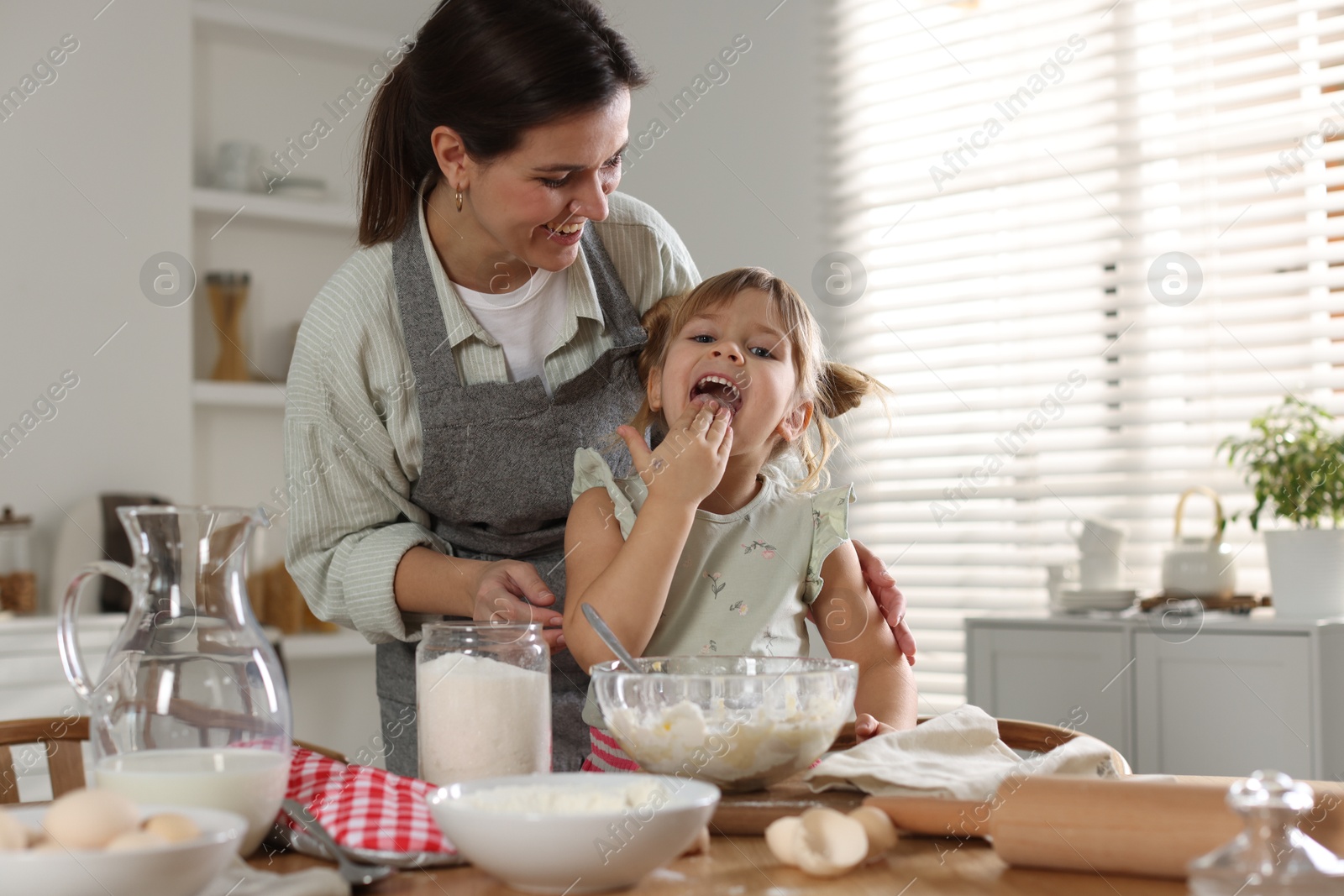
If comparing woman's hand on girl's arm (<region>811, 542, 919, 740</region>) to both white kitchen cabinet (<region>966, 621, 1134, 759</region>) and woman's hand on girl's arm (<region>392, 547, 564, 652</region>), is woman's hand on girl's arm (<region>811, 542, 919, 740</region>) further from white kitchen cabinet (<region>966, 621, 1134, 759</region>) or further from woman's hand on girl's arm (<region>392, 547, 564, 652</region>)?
white kitchen cabinet (<region>966, 621, 1134, 759</region>)

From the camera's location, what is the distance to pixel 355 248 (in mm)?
1489

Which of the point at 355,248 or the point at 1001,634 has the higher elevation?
the point at 355,248

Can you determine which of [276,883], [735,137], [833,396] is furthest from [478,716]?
[735,137]

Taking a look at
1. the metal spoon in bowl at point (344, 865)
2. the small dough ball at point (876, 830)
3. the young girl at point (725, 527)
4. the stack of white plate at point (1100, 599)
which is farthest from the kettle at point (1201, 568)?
the metal spoon in bowl at point (344, 865)

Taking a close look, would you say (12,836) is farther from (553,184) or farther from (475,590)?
(553,184)

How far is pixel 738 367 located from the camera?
126 centimetres

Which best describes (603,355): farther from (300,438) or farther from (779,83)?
(779,83)

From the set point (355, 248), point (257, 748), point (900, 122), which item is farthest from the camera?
point (900, 122)

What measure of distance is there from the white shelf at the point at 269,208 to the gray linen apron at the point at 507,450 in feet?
6.43

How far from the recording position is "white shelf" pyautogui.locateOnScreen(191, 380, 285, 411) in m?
3.13

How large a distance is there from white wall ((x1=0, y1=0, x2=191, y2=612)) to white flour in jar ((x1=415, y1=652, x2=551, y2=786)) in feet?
8.28

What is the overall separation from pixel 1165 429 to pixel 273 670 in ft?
9.42

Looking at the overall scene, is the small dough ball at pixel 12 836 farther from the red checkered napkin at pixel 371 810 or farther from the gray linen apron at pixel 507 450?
the gray linen apron at pixel 507 450

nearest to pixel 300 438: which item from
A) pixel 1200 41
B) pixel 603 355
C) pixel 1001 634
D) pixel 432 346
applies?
pixel 432 346
